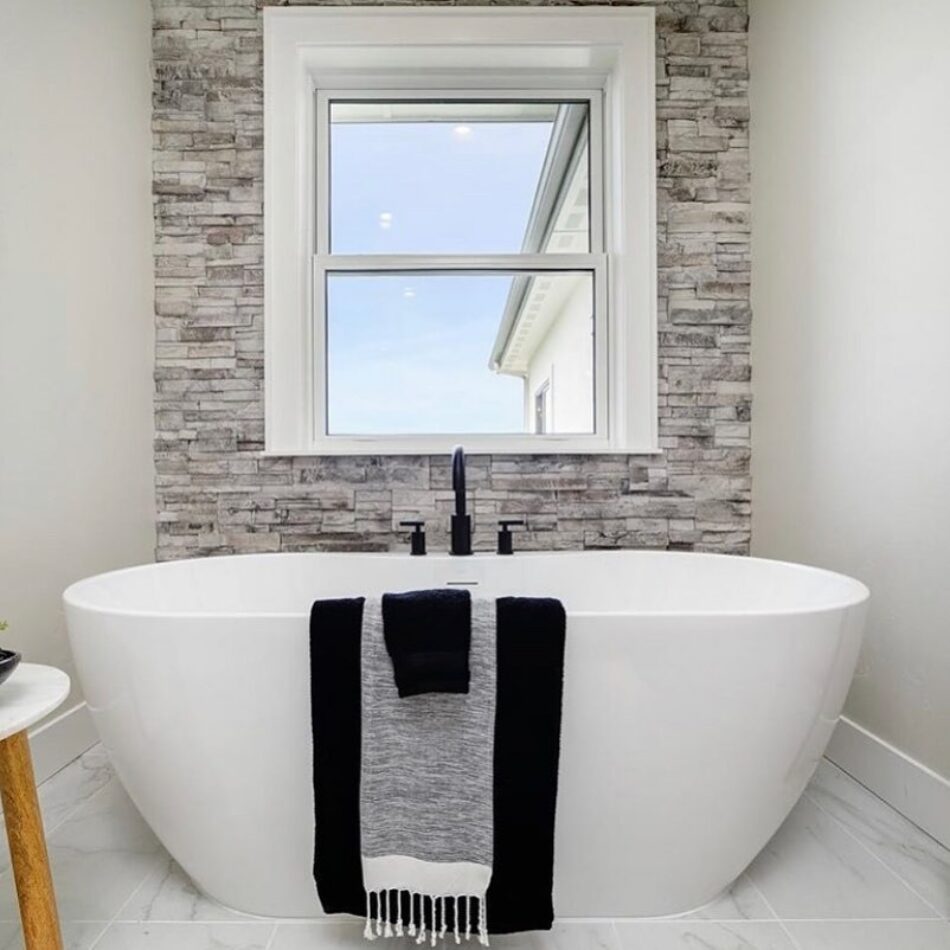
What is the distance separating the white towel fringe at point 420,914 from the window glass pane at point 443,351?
1.58 m

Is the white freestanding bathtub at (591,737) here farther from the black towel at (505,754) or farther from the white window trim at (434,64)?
the white window trim at (434,64)

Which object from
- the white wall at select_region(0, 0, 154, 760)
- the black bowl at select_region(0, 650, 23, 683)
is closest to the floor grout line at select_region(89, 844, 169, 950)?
the black bowl at select_region(0, 650, 23, 683)

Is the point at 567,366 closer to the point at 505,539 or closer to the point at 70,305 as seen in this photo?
the point at 505,539

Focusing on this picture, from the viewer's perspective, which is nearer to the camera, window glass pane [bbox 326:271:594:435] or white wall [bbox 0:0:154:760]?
white wall [bbox 0:0:154:760]

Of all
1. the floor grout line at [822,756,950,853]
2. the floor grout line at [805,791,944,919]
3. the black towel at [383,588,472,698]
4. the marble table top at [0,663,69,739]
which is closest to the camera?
the marble table top at [0,663,69,739]

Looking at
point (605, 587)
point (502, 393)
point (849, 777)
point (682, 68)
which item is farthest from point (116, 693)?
point (682, 68)

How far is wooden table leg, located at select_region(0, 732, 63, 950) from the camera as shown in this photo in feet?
3.38

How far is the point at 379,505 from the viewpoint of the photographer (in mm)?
2318

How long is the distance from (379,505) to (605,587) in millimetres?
804

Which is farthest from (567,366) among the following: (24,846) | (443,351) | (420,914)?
(24,846)

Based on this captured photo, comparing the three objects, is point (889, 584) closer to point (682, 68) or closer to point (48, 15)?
point (682, 68)

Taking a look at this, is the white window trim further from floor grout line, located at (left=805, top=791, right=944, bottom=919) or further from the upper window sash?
floor grout line, located at (left=805, top=791, right=944, bottom=919)

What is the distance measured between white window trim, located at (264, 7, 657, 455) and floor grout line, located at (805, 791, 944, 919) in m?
1.14

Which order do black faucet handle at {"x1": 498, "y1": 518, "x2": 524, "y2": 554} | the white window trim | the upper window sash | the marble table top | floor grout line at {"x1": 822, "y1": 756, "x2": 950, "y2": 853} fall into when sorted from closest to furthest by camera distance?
1. the marble table top
2. floor grout line at {"x1": 822, "y1": 756, "x2": 950, "y2": 853}
3. black faucet handle at {"x1": 498, "y1": 518, "x2": 524, "y2": 554}
4. the white window trim
5. the upper window sash
